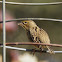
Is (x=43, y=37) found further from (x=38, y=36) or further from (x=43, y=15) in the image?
(x=43, y=15)

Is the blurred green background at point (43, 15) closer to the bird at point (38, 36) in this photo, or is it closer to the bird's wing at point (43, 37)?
the bird at point (38, 36)

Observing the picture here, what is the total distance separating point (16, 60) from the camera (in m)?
4.94

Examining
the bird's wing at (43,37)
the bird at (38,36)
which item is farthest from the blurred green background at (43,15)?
the bird's wing at (43,37)

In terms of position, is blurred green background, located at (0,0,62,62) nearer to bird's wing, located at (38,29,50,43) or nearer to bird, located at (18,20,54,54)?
bird, located at (18,20,54,54)

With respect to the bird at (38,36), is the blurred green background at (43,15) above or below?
above

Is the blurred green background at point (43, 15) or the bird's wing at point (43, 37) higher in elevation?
the blurred green background at point (43, 15)

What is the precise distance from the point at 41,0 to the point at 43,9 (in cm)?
29

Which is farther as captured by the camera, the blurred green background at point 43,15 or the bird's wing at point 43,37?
the blurred green background at point 43,15

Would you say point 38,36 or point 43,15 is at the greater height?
point 43,15

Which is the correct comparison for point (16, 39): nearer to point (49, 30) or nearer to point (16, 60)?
point (49, 30)

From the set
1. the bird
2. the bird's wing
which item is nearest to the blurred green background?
the bird

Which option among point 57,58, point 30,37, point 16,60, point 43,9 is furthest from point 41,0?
point 30,37

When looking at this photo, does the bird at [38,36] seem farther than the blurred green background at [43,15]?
No

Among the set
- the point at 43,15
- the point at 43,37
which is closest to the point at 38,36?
the point at 43,37
